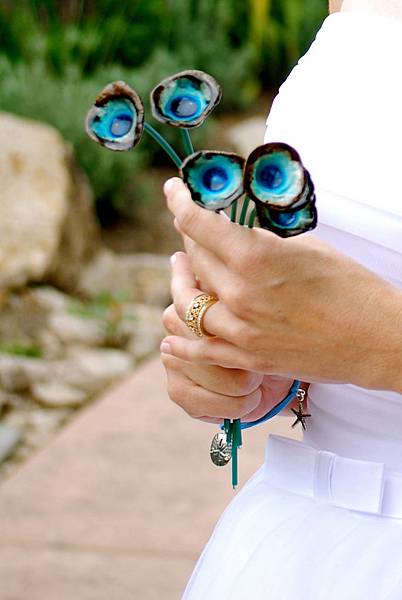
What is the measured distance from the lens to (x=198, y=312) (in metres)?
1.18

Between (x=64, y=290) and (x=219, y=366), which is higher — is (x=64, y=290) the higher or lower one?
the lower one

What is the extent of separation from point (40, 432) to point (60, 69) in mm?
4438

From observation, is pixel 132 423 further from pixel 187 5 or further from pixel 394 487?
pixel 187 5

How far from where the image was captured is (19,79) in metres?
7.52

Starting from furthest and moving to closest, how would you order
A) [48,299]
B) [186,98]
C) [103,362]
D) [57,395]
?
[48,299] → [103,362] → [57,395] → [186,98]

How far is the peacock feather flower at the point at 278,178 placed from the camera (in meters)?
0.94

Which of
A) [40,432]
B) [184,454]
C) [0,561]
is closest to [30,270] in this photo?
[40,432]

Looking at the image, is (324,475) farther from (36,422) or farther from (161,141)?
(36,422)

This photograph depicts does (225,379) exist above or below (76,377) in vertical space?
above

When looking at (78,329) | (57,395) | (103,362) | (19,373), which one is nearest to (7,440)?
(57,395)

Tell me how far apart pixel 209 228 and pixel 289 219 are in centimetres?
10

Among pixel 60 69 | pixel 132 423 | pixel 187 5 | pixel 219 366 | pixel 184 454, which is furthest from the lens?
pixel 187 5

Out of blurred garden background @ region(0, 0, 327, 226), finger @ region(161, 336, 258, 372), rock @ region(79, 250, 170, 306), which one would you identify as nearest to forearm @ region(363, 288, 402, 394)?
finger @ region(161, 336, 258, 372)

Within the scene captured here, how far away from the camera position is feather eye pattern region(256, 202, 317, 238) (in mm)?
972
